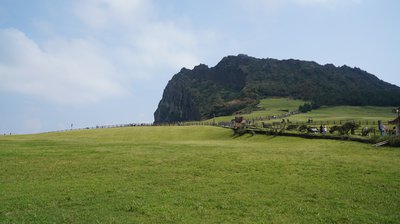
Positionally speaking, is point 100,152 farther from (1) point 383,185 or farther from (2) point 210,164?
(1) point 383,185

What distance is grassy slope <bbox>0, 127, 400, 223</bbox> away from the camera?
16.4 metres

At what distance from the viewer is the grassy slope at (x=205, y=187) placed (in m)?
16.4

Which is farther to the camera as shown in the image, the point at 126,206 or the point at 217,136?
the point at 217,136

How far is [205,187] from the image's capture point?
71.7 feet

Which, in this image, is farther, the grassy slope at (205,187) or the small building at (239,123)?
the small building at (239,123)

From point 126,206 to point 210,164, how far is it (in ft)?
41.0

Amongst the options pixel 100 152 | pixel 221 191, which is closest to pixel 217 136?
pixel 100 152

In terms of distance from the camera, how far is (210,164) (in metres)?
29.6

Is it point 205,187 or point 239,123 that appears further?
point 239,123

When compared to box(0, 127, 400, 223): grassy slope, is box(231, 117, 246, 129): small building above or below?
above

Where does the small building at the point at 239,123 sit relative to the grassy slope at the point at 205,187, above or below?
above

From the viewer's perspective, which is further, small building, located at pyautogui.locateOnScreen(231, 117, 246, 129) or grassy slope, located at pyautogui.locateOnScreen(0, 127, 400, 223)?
small building, located at pyautogui.locateOnScreen(231, 117, 246, 129)

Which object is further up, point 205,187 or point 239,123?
point 239,123

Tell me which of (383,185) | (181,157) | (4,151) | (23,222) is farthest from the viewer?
(4,151)
